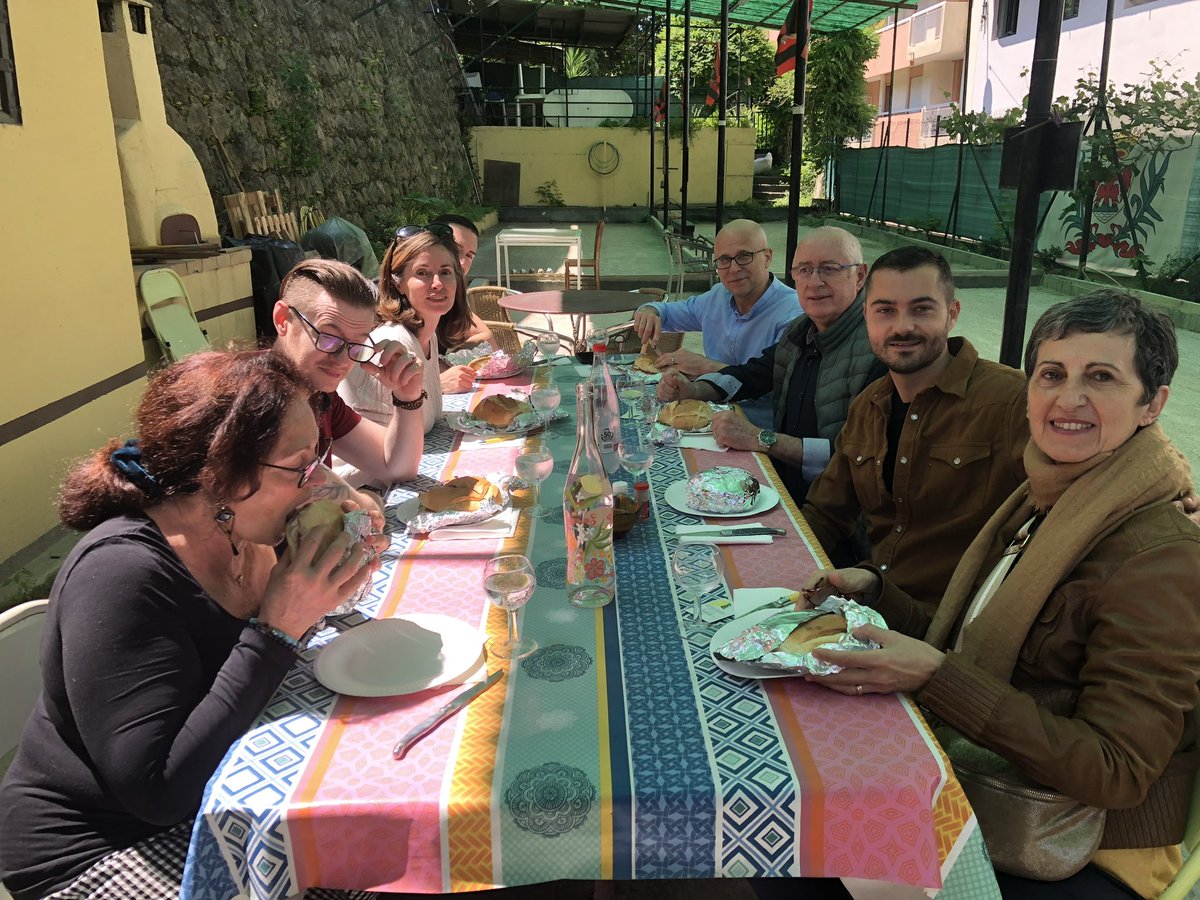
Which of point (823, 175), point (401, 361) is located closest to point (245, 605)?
point (401, 361)

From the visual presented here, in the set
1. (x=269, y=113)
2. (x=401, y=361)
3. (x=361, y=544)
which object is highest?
(x=269, y=113)

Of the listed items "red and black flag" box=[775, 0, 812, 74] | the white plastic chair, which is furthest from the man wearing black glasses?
"red and black flag" box=[775, 0, 812, 74]

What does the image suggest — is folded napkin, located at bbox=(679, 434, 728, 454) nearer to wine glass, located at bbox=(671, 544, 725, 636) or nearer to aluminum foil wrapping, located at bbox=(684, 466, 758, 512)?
aluminum foil wrapping, located at bbox=(684, 466, 758, 512)

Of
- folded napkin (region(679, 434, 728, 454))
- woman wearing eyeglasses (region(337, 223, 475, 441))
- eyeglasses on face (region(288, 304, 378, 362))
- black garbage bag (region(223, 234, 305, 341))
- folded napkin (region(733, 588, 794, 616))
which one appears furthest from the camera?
black garbage bag (region(223, 234, 305, 341))

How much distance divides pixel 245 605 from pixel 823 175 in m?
25.0

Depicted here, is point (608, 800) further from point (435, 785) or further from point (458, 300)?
point (458, 300)

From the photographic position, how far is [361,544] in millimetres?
1473

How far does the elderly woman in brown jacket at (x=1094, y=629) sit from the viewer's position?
131 centimetres

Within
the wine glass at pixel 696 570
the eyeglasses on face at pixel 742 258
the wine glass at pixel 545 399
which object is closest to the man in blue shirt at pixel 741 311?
the eyeglasses on face at pixel 742 258

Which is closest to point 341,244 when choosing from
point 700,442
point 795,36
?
point 795,36

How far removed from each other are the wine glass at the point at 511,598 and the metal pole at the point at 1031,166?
2245 mm

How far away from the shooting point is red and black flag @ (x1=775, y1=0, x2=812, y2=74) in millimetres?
6188

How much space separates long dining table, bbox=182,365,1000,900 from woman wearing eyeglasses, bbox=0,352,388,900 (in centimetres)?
11

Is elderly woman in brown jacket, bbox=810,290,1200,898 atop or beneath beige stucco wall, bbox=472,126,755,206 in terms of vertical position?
beneath
